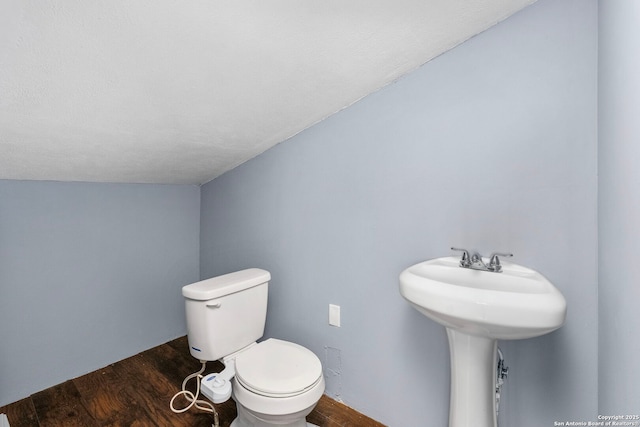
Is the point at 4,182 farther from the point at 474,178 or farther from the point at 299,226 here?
the point at 474,178

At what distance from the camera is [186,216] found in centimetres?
238

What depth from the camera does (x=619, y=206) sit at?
73 centimetres

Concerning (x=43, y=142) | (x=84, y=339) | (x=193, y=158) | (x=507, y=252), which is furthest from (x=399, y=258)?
(x=84, y=339)

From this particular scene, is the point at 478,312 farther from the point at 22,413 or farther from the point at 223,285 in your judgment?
the point at 22,413

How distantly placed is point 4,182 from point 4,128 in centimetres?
66

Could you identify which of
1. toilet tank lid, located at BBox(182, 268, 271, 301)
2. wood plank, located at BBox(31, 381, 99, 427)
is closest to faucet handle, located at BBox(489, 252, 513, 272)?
toilet tank lid, located at BBox(182, 268, 271, 301)

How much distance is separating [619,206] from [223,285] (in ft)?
4.98

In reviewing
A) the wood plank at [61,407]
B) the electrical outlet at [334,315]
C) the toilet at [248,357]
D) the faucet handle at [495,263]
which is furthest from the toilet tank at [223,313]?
the faucet handle at [495,263]

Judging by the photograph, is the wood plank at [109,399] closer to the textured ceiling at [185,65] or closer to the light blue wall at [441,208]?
the light blue wall at [441,208]

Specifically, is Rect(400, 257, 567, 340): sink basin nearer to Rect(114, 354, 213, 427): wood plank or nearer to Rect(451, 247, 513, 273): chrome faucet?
Rect(451, 247, 513, 273): chrome faucet

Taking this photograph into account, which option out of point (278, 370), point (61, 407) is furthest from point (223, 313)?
point (61, 407)

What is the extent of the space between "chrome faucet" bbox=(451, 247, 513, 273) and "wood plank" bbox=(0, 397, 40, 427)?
7.02 feet

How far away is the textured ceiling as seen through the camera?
857mm

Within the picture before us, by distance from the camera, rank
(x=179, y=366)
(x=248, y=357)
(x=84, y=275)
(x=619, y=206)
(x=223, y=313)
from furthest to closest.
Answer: (x=179, y=366) < (x=84, y=275) < (x=223, y=313) < (x=248, y=357) < (x=619, y=206)
